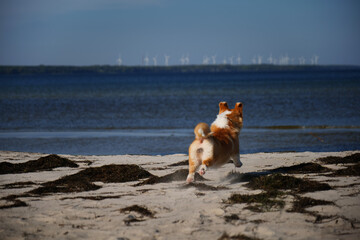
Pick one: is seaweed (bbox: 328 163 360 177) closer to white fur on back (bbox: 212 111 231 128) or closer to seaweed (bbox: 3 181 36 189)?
white fur on back (bbox: 212 111 231 128)

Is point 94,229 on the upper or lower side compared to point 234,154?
lower

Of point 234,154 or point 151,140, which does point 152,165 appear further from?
point 151,140

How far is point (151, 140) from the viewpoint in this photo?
18859 millimetres

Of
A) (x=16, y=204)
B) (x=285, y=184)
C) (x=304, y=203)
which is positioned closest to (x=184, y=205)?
(x=304, y=203)

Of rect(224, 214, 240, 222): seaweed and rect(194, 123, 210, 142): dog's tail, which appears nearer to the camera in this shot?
rect(224, 214, 240, 222): seaweed

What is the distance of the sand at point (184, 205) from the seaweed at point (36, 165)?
0.44 m

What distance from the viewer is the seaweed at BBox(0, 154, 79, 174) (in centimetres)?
976

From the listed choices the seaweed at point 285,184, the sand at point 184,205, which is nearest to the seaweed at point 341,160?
the sand at point 184,205

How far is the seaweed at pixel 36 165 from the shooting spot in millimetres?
9758

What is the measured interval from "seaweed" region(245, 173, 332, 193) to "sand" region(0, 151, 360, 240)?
0.02 metres

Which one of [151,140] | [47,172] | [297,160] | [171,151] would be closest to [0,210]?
[47,172]

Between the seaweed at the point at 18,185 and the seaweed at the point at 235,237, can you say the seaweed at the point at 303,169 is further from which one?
the seaweed at the point at 18,185

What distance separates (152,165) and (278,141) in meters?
8.68

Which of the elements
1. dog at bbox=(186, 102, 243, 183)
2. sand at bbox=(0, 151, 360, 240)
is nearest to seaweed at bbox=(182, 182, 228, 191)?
sand at bbox=(0, 151, 360, 240)
